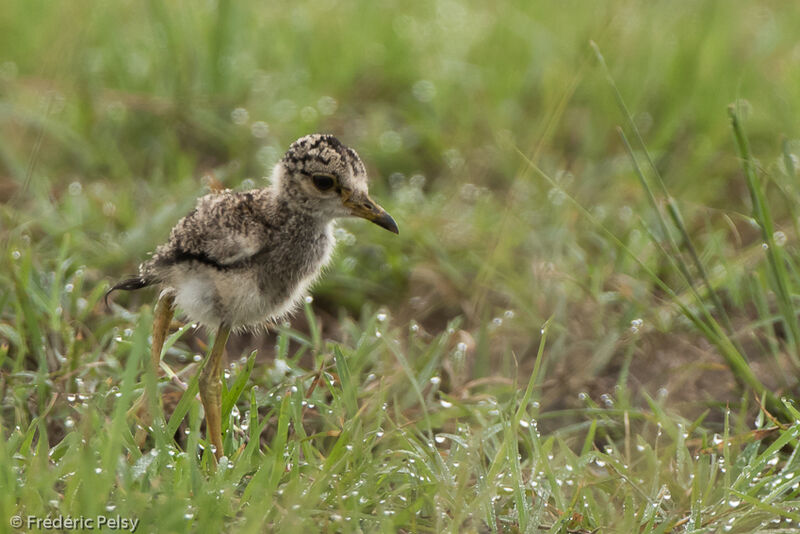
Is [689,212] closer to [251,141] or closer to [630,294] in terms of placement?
[630,294]

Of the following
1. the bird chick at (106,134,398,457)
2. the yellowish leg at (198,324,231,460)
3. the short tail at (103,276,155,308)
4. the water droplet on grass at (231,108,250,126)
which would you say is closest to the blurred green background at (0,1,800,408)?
the water droplet on grass at (231,108,250,126)

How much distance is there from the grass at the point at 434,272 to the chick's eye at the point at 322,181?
519 millimetres

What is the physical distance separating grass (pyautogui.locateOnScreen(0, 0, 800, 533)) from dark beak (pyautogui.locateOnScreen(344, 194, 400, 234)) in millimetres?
434

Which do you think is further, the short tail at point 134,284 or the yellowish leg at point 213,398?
the short tail at point 134,284

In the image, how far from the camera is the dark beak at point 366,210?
325 cm

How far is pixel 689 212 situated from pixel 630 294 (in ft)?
2.92

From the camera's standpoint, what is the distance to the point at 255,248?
10.0 ft

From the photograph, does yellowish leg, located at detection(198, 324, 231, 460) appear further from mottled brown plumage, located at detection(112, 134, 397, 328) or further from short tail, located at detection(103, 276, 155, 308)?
short tail, located at detection(103, 276, 155, 308)

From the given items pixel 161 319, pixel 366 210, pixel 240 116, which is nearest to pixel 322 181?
pixel 366 210

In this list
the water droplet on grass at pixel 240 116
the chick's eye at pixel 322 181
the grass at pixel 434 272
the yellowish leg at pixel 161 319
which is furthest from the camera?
the water droplet on grass at pixel 240 116

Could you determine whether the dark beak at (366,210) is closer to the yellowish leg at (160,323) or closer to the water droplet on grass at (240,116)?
the yellowish leg at (160,323)

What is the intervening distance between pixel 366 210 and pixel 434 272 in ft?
3.49

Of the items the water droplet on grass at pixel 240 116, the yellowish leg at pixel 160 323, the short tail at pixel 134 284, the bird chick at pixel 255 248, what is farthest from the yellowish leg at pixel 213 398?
the water droplet on grass at pixel 240 116

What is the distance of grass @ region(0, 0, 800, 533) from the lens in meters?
2.76
